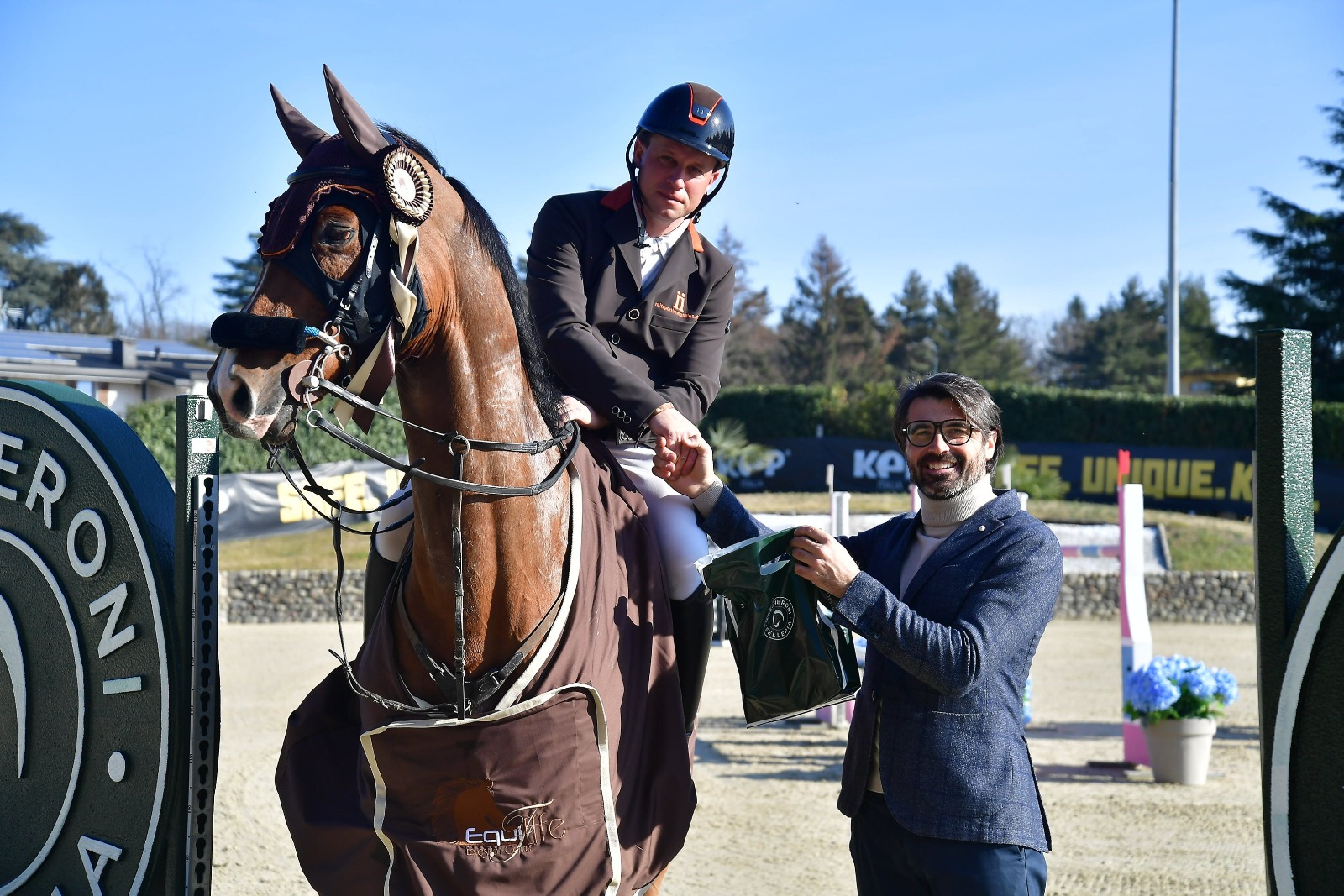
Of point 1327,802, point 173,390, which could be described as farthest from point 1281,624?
point 173,390

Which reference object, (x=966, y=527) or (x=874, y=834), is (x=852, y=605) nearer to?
(x=966, y=527)

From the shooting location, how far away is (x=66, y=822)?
3.23 metres

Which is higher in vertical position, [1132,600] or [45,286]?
[45,286]

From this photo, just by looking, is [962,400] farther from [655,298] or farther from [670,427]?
[655,298]

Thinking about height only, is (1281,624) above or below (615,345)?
below

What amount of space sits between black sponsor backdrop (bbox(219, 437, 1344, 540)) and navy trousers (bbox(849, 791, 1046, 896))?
1494 centimetres

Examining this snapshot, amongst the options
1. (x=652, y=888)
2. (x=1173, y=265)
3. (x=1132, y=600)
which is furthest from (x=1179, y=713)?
(x=1173, y=265)

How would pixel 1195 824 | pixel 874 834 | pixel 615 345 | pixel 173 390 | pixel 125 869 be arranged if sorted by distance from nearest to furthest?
pixel 874 834 < pixel 125 869 < pixel 615 345 < pixel 1195 824 < pixel 173 390

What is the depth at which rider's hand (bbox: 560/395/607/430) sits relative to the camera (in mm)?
2971

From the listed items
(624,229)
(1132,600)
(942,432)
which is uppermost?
(624,229)

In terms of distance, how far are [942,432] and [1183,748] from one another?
5.37 metres

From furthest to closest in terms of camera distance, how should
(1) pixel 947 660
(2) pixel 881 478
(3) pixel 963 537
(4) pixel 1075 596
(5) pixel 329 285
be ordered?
1. (2) pixel 881 478
2. (4) pixel 1075 596
3. (3) pixel 963 537
4. (1) pixel 947 660
5. (5) pixel 329 285

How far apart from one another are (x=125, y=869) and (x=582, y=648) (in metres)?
1.48

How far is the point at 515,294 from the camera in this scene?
8.94ft
